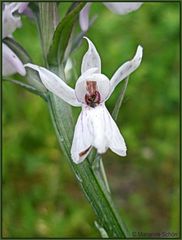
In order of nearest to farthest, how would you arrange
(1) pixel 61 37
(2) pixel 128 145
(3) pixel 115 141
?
(3) pixel 115 141 → (1) pixel 61 37 → (2) pixel 128 145

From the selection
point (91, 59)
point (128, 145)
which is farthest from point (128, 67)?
point (128, 145)

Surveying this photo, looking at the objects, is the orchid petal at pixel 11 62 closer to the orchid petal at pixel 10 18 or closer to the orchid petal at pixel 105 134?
the orchid petal at pixel 10 18

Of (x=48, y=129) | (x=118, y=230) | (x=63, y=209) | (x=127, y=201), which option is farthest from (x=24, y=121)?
(x=118, y=230)

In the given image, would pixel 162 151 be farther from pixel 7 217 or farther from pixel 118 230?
pixel 118 230

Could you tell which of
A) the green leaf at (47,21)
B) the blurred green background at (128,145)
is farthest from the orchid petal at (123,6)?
the blurred green background at (128,145)

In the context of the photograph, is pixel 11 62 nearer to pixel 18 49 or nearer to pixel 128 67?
pixel 18 49
